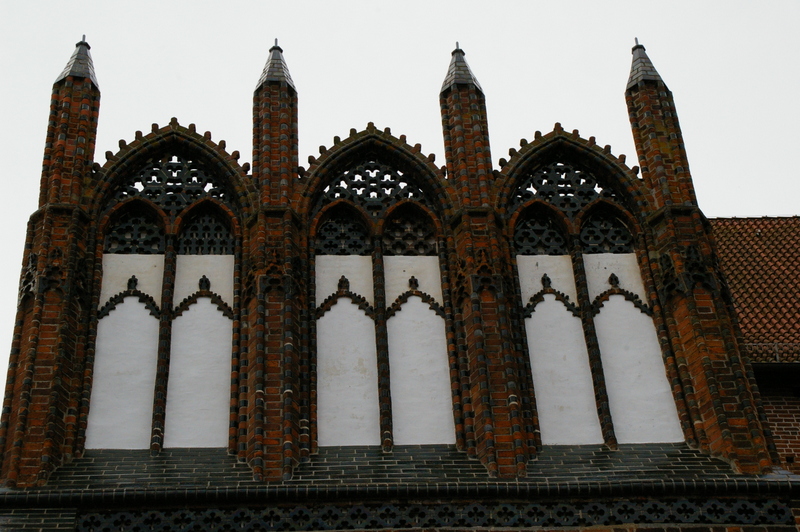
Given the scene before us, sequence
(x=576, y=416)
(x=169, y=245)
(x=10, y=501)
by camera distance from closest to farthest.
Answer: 1. (x=10, y=501)
2. (x=576, y=416)
3. (x=169, y=245)

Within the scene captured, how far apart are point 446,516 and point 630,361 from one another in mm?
3224

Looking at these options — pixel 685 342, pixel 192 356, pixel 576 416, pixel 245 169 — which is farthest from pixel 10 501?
pixel 685 342

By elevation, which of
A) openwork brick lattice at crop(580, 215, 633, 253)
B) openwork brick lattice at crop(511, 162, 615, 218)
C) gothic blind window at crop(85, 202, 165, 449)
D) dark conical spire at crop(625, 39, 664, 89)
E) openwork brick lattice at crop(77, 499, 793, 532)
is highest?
dark conical spire at crop(625, 39, 664, 89)

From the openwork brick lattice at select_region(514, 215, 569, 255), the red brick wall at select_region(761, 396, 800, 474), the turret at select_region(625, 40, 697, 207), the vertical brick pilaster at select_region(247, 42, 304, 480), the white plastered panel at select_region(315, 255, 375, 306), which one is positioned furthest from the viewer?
the red brick wall at select_region(761, 396, 800, 474)

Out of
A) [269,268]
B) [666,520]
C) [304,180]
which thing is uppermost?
[304,180]

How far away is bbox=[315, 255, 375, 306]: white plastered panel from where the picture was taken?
15.3m

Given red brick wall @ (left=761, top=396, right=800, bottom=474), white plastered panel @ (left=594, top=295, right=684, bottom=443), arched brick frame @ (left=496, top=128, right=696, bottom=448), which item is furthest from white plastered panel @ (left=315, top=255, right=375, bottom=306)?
red brick wall @ (left=761, top=396, right=800, bottom=474)

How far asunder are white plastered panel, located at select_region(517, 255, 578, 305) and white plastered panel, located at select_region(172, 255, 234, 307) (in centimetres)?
355

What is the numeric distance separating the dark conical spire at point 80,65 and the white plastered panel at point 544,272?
239 inches

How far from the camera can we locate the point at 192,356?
48.0 feet

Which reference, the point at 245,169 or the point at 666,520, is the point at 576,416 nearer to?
the point at 666,520

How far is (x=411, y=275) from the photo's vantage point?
1551 cm

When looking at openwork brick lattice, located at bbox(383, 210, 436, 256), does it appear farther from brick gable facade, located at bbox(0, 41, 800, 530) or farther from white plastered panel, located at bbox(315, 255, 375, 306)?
white plastered panel, located at bbox(315, 255, 375, 306)

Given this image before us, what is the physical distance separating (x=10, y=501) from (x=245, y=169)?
5134 mm
